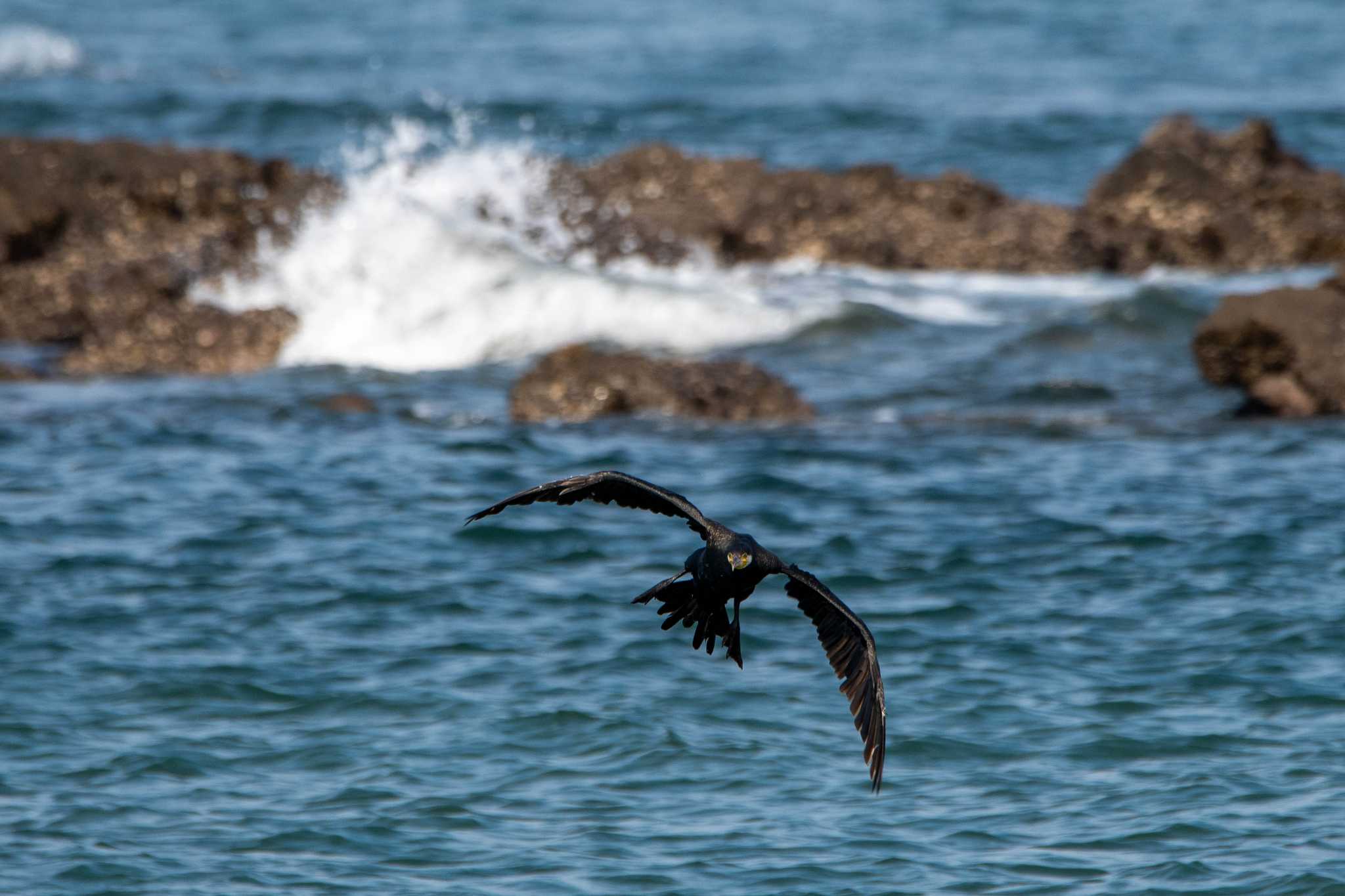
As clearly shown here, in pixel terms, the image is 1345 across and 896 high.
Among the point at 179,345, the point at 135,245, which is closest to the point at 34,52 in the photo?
the point at 135,245

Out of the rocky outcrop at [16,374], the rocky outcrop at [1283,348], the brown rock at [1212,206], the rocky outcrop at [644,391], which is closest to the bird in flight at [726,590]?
the rocky outcrop at [644,391]

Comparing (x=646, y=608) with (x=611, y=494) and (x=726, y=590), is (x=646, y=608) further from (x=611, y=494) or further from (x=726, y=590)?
(x=726, y=590)

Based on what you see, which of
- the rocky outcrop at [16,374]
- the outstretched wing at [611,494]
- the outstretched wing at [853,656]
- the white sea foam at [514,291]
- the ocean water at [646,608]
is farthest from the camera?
the white sea foam at [514,291]

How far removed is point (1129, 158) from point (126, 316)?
33.3 ft

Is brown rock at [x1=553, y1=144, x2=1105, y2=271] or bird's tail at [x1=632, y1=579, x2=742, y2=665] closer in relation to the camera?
bird's tail at [x1=632, y1=579, x2=742, y2=665]

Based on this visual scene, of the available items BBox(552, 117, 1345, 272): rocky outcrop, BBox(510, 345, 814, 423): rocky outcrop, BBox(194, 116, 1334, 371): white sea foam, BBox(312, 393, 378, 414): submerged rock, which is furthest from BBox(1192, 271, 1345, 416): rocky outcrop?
BBox(312, 393, 378, 414): submerged rock

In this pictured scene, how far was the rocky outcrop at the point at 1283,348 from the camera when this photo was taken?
13297mm

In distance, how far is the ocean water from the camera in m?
7.64

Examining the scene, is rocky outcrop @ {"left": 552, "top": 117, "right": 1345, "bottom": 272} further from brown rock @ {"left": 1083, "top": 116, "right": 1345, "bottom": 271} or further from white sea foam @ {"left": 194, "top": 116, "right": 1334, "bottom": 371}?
white sea foam @ {"left": 194, "top": 116, "right": 1334, "bottom": 371}

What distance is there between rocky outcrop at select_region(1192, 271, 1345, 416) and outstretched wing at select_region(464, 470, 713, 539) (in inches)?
310

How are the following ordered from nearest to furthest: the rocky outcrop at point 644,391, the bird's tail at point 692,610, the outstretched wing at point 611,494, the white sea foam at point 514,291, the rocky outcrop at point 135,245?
1. the outstretched wing at point 611,494
2. the bird's tail at point 692,610
3. the rocky outcrop at point 644,391
4. the rocky outcrop at point 135,245
5. the white sea foam at point 514,291

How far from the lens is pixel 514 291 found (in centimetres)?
1748

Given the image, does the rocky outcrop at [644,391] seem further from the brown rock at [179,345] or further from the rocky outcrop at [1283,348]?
the rocky outcrop at [1283,348]

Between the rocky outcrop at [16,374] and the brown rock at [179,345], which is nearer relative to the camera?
the rocky outcrop at [16,374]
